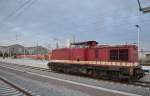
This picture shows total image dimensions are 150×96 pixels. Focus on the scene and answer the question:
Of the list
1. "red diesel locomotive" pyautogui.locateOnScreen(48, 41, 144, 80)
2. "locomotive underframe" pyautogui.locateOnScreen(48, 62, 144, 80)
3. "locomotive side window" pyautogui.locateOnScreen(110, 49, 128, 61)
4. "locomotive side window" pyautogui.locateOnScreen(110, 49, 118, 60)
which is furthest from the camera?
"locomotive side window" pyautogui.locateOnScreen(110, 49, 118, 60)

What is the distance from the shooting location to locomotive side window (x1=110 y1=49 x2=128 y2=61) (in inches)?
909

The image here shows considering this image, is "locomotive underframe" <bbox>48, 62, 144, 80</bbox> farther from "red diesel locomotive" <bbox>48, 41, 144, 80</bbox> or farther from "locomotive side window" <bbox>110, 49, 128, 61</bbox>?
"locomotive side window" <bbox>110, 49, 128, 61</bbox>

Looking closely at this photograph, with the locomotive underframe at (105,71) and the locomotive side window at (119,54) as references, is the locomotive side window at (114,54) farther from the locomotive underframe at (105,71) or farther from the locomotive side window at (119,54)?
the locomotive underframe at (105,71)

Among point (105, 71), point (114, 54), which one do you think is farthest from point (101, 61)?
point (114, 54)

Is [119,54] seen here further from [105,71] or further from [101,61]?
[101,61]

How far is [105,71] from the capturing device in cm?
2409

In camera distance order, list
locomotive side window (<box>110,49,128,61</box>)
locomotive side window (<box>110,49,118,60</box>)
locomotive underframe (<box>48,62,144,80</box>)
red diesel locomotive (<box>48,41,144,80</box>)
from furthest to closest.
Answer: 1. locomotive side window (<box>110,49,118,60</box>)
2. locomotive side window (<box>110,49,128,61</box>)
3. red diesel locomotive (<box>48,41,144,80</box>)
4. locomotive underframe (<box>48,62,144,80</box>)

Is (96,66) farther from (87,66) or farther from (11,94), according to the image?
(11,94)

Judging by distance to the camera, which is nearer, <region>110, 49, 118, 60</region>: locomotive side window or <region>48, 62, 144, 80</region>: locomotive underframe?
<region>48, 62, 144, 80</region>: locomotive underframe

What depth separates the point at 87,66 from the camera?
26453 millimetres

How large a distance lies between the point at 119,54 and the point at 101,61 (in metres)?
2.35

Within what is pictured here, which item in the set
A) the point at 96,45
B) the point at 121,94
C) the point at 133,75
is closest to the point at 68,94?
the point at 121,94

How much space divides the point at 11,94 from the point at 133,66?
11.4m

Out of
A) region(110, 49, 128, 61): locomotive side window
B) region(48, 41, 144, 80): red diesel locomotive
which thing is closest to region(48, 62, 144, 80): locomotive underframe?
region(48, 41, 144, 80): red diesel locomotive
